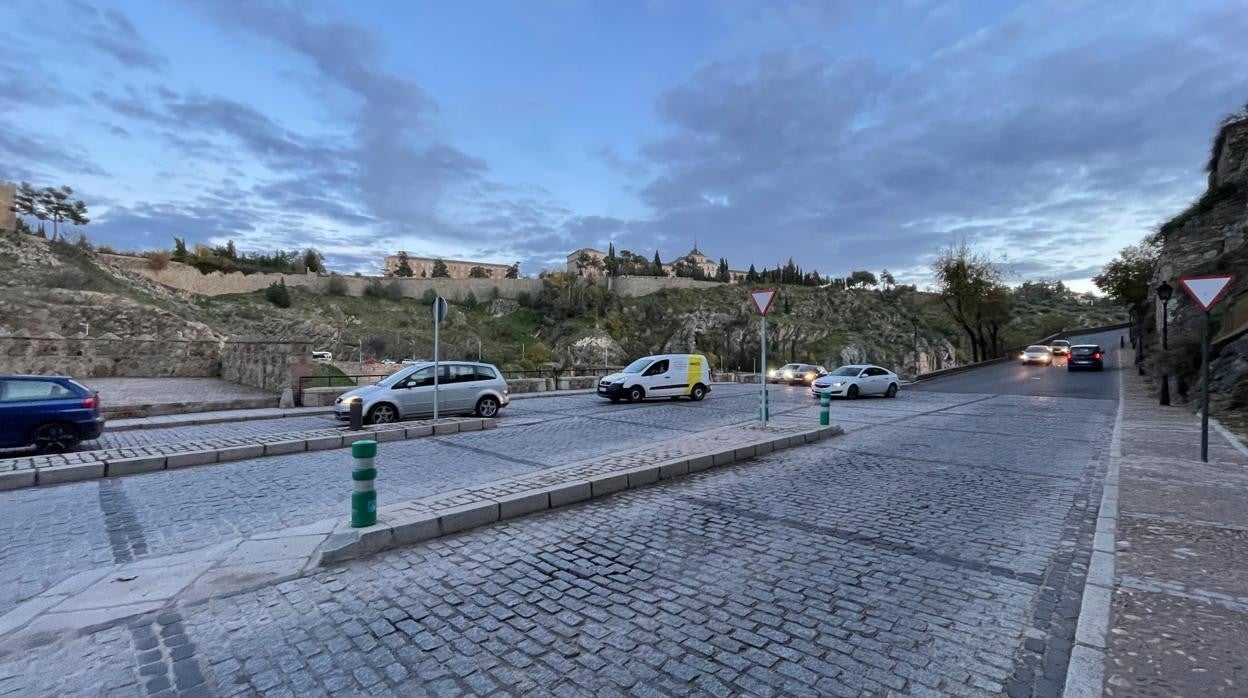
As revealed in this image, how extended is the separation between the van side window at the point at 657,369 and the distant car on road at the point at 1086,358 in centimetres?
2933

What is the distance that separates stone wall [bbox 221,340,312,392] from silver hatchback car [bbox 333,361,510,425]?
4.28m

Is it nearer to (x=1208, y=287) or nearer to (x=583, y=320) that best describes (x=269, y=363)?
(x=1208, y=287)

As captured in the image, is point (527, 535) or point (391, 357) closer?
point (527, 535)

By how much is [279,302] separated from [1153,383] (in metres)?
74.9

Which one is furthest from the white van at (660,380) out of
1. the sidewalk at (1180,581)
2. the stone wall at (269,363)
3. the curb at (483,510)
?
the sidewalk at (1180,581)

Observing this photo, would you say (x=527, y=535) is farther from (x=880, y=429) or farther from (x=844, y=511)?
(x=880, y=429)

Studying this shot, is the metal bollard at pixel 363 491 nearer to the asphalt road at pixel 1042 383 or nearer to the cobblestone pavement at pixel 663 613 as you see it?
the cobblestone pavement at pixel 663 613

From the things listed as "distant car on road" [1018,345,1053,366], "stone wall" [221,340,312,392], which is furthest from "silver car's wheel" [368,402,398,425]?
"distant car on road" [1018,345,1053,366]

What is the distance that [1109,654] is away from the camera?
3.01m

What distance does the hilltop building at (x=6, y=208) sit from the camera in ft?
141

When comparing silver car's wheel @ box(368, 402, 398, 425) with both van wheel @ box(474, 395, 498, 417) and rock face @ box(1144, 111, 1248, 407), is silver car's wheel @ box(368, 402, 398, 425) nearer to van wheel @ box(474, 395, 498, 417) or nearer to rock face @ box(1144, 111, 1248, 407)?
van wheel @ box(474, 395, 498, 417)

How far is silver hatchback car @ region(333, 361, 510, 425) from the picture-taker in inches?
508

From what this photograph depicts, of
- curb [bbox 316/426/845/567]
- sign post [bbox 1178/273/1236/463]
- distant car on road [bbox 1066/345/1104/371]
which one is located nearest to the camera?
curb [bbox 316/426/845/567]

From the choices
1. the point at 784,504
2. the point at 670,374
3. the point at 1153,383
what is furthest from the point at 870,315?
the point at 784,504
